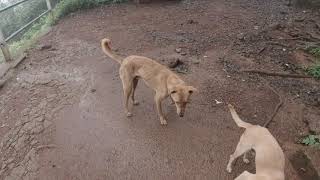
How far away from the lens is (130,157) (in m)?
5.18

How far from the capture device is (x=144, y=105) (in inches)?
254

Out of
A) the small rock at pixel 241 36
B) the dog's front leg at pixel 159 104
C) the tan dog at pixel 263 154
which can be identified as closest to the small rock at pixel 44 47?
the dog's front leg at pixel 159 104

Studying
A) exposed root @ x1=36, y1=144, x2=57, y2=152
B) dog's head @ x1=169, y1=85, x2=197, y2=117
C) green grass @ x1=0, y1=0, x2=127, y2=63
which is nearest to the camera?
dog's head @ x1=169, y1=85, x2=197, y2=117

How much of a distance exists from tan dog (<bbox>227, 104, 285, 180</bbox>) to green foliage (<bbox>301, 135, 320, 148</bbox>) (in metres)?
1.43

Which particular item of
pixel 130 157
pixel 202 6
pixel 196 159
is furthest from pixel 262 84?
pixel 202 6

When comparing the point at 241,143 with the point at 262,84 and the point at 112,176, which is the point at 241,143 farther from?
the point at 262,84

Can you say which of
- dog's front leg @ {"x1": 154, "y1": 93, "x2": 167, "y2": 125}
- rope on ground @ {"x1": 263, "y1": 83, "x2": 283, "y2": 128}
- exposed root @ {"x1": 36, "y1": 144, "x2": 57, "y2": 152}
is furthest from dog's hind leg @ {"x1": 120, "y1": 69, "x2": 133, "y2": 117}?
rope on ground @ {"x1": 263, "y1": 83, "x2": 283, "y2": 128}

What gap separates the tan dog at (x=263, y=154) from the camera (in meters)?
3.80

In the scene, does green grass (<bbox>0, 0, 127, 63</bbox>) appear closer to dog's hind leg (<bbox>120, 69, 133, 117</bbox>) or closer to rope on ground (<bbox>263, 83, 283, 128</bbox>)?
dog's hind leg (<bbox>120, 69, 133, 117</bbox>)

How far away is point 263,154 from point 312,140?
1785 mm

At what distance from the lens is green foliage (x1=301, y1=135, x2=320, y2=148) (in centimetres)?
529

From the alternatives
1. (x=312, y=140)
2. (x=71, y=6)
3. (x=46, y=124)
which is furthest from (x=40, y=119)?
(x=71, y=6)

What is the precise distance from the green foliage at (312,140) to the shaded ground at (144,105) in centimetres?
16

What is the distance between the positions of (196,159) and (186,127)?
32.5 inches
